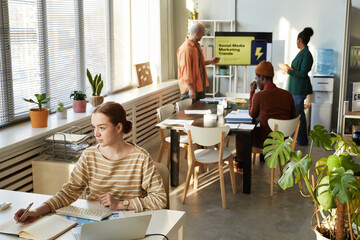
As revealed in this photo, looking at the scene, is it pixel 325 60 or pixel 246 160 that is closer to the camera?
pixel 246 160

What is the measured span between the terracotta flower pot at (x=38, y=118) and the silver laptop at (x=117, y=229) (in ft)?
8.58

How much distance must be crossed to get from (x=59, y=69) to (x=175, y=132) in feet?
5.21

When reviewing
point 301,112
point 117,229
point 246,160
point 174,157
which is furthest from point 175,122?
point 117,229

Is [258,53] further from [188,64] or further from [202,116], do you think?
[202,116]

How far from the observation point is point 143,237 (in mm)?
2203

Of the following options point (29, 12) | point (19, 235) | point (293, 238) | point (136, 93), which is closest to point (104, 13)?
point (136, 93)

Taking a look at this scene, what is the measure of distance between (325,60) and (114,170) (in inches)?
229

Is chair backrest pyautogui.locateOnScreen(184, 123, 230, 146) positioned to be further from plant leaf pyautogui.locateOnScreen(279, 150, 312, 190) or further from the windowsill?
plant leaf pyautogui.locateOnScreen(279, 150, 312, 190)

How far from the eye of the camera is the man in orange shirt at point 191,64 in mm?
6496

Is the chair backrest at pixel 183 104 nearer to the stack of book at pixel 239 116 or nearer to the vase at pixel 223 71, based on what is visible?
the stack of book at pixel 239 116

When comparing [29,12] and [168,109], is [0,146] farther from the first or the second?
[168,109]

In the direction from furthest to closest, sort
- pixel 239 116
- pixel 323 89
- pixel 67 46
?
1. pixel 323 89
2. pixel 67 46
3. pixel 239 116

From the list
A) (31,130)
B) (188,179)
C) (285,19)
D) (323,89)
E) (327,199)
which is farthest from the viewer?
(285,19)

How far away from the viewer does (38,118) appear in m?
4.49
